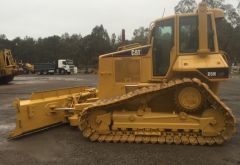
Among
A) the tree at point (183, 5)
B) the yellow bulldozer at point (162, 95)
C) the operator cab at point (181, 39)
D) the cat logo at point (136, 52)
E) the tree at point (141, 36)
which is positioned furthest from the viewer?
the tree at point (183, 5)

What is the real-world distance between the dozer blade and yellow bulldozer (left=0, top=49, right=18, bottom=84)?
24.1m

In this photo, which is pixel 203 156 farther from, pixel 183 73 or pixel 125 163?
pixel 183 73

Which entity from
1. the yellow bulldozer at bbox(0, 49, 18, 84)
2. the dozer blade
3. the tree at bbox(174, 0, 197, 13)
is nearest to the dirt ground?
the dozer blade

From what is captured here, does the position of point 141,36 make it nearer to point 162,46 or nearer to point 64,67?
point 64,67

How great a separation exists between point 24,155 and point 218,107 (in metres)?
3.97

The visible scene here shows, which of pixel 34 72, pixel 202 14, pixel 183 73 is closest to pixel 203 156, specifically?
pixel 183 73

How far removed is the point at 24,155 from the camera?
7711 mm

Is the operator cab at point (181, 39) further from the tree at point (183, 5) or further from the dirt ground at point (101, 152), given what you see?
the tree at point (183, 5)

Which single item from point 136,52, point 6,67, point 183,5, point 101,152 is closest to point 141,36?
point 183,5

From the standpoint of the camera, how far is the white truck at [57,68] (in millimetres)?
67625

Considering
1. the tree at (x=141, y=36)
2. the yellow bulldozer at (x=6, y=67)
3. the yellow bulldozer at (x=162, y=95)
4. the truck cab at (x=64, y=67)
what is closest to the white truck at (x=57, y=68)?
the truck cab at (x=64, y=67)

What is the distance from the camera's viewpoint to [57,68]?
68.4 metres

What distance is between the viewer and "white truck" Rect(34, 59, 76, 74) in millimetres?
67625

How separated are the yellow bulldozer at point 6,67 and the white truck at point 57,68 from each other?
32.2 metres
